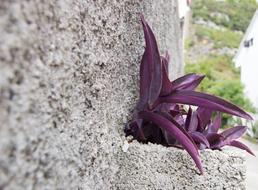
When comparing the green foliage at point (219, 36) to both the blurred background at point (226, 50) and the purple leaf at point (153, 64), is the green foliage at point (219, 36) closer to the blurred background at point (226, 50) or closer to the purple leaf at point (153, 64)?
the blurred background at point (226, 50)

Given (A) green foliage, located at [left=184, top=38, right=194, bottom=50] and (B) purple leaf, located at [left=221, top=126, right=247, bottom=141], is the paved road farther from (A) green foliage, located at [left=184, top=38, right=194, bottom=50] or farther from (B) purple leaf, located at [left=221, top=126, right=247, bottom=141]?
(A) green foliage, located at [left=184, top=38, right=194, bottom=50]

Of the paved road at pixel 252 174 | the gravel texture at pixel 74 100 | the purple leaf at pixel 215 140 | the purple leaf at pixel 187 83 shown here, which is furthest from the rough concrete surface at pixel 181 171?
the paved road at pixel 252 174

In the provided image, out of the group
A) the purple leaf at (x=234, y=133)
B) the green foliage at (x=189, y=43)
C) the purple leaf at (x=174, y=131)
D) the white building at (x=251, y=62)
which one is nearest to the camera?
the purple leaf at (x=174, y=131)

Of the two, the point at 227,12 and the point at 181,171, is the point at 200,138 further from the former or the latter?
the point at 227,12

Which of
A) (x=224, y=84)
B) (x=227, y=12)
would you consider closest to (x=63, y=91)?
(x=224, y=84)

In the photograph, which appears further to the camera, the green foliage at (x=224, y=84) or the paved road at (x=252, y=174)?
the green foliage at (x=224, y=84)

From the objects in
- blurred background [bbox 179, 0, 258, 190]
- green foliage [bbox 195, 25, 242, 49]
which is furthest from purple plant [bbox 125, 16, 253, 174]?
green foliage [bbox 195, 25, 242, 49]

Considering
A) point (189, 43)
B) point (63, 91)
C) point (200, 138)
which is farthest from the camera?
point (189, 43)
